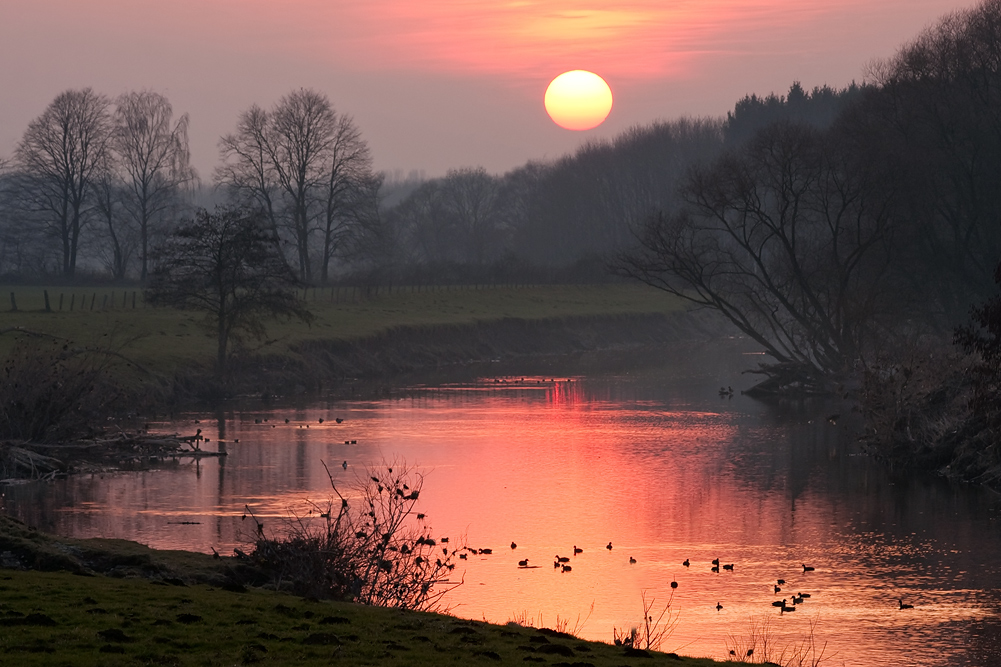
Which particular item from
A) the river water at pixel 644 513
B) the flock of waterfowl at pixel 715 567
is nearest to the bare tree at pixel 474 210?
the river water at pixel 644 513

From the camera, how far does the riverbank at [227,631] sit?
1216 cm

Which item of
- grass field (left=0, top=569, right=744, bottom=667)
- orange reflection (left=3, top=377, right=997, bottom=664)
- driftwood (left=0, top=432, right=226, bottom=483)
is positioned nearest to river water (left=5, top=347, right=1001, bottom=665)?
orange reflection (left=3, top=377, right=997, bottom=664)

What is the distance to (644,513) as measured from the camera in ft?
91.6

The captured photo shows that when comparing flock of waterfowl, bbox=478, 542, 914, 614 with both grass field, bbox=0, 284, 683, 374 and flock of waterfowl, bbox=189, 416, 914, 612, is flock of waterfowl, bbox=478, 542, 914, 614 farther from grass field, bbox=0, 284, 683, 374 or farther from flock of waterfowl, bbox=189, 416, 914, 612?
grass field, bbox=0, 284, 683, 374

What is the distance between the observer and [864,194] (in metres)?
55.1

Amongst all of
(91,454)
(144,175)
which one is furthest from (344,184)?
(91,454)

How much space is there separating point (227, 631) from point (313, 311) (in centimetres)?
6322

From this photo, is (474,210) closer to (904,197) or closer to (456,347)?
(456,347)

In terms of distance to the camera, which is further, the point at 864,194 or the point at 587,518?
the point at 864,194

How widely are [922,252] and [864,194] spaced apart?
368 centimetres

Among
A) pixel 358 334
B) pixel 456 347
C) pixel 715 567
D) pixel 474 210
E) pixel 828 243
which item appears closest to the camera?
pixel 715 567

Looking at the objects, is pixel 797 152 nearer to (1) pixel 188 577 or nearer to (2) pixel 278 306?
(2) pixel 278 306

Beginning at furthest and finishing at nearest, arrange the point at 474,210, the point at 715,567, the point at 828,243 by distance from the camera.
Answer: the point at 474,210
the point at 828,243
the point at 715,567

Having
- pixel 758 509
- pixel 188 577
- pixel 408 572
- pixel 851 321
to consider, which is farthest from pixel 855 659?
pixel 851 321
